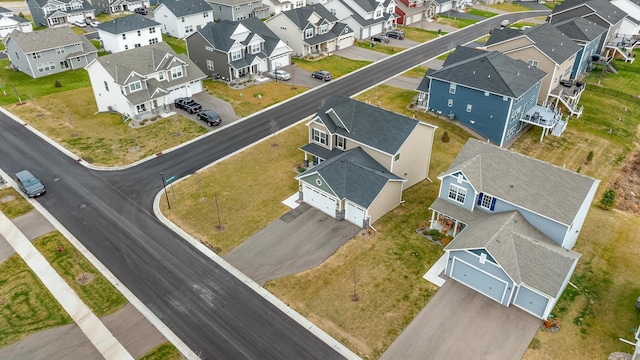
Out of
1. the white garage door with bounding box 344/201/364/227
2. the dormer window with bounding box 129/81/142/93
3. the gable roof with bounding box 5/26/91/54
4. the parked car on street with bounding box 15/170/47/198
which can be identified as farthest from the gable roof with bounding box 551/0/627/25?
the parked car on street with bounding box 15/170/47/198

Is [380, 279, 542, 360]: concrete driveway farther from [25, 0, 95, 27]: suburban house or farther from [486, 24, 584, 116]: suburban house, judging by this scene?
[25, 0, 95, 27]: suburban house

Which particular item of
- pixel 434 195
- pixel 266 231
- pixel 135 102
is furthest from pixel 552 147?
pixel 135 102

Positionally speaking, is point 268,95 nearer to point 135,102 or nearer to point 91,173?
point 135,102

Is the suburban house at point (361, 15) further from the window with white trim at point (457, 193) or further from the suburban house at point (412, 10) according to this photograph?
the window with white trim at point (457, 193)

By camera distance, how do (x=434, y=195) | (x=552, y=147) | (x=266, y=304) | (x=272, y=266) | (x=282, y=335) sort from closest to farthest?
(x=282, y=335)
(x=266, y=304)
(x=272, y=266)
(x=434, y=195)
(x=552, y=147)

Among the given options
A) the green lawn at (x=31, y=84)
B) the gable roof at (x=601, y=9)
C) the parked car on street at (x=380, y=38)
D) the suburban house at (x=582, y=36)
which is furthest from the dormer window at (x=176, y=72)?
the gable roof at (x=601, y=9)

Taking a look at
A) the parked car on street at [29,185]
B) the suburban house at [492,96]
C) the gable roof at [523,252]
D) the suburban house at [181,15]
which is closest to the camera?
the gable roof at [523,252]

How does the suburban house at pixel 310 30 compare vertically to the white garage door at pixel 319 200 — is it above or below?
above
